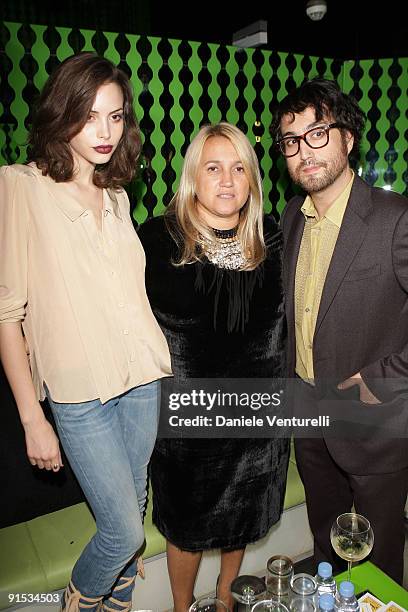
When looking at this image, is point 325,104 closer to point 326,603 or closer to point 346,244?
point 346,244

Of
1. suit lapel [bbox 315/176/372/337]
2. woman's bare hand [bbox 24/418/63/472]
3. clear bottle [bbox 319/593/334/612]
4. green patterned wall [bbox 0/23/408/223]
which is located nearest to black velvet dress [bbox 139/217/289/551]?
suit lapel [bbox 315/176/372/337]

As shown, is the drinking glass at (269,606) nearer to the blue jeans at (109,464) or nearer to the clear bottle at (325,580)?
the clear bottle at (325,580)

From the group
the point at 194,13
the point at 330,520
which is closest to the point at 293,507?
the point at 330,520

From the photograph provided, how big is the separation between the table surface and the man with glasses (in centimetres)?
31

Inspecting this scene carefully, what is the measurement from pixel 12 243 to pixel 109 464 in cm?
72

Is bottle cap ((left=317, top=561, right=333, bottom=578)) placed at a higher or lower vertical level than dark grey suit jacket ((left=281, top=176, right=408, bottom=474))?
lower

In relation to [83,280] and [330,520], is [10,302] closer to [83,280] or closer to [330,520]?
[83,280]

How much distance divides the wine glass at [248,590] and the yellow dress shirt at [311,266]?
797 millimetres

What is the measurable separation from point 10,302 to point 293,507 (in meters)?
1.74

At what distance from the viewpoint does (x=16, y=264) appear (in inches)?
54.1

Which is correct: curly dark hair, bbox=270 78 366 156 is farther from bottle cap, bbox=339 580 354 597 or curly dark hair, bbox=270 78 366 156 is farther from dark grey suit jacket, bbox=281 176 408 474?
bottle cap, bbox=339 580 354 597

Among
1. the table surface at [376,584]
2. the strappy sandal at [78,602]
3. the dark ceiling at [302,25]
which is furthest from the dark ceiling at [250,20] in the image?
the table surface at [376,584]

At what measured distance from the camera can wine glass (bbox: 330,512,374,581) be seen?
1582 millimetres

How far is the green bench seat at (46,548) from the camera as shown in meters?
1.86
